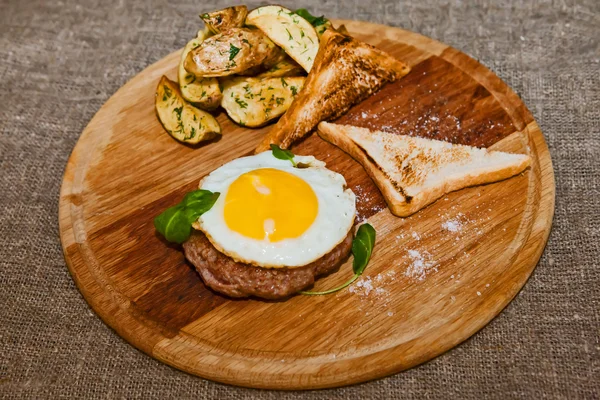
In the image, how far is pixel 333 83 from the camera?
4.73 m

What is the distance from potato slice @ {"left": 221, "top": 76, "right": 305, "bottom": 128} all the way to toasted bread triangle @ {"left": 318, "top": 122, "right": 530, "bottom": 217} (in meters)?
0.45

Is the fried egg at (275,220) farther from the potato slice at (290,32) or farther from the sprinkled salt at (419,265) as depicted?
the potato slice at (290,32)

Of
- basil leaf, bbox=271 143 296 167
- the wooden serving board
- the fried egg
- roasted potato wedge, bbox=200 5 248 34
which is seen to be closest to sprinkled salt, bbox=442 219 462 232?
the wooden serving board

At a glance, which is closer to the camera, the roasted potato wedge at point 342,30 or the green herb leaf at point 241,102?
the green herb leaf at point 241,102

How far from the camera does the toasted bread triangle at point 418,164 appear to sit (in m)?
4.22

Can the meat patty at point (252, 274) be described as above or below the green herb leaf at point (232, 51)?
below

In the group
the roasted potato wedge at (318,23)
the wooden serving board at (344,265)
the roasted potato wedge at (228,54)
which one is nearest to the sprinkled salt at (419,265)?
the wooden serving board at (344,265)

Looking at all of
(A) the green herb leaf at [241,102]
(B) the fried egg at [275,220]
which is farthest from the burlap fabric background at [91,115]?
(A) the green herb leaf at [241,102]

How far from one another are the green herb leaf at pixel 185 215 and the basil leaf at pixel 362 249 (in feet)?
3.02

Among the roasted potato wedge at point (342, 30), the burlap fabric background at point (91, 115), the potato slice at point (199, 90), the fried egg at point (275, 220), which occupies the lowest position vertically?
the burlap fabric background at point (91, 115)

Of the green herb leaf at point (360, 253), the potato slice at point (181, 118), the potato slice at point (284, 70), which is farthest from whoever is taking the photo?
the potato slice at point (284, 70)

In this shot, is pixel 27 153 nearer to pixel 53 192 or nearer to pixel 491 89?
pixel 53 192

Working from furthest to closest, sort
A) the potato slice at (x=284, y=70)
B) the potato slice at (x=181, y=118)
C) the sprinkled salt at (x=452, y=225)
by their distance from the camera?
the potato slice at (x=284, y=70), the potato slice at (x=181, y=118), the sprinkled salt at (x=452, y=225)

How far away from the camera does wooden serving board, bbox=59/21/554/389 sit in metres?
3.63
